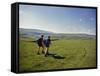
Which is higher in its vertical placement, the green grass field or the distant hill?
the distant hill

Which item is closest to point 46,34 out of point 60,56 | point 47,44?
point 47,44

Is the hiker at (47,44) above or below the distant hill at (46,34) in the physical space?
below

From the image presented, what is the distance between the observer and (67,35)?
8.54 ft

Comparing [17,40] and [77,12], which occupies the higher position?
[77,12]

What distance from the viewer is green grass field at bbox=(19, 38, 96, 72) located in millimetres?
2408

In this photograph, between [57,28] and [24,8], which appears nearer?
[24,8]

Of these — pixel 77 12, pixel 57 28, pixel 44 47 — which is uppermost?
pixel 77 12

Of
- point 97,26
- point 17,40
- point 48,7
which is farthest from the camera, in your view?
point 97,26

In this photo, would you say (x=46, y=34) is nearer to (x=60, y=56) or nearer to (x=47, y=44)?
(x=47, y=44)

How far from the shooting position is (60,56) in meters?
2.56

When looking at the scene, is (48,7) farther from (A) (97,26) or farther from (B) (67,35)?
(A) (97,26)

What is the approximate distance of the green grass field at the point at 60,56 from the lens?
2.41 m

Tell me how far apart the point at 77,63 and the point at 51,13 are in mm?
577

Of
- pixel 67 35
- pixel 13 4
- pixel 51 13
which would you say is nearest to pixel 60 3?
pixel 51 13
